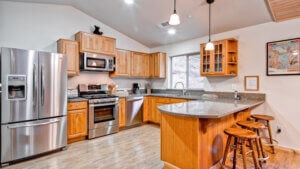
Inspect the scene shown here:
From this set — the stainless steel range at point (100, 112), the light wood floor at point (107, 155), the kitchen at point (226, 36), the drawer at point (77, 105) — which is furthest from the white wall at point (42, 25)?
the light wood floor at point (107, 155)

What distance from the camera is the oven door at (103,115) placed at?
149 inches

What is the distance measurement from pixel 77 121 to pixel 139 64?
2.56 m

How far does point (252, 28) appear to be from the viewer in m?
3.55

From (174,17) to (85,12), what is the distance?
3.05 metres

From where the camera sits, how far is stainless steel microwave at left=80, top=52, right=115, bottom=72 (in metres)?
3.96

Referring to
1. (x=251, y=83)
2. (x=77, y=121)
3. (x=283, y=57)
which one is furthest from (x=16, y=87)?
(x=283, y=57)

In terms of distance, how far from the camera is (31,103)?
9.22 ft

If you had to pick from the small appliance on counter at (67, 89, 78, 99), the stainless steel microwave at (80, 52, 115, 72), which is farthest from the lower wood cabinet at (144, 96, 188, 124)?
the small appliance on counter at (67, 89, 78, 99)

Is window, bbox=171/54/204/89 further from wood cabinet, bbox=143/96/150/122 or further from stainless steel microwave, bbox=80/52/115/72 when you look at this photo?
stainless steel microwave, bbox=80/52/115/72

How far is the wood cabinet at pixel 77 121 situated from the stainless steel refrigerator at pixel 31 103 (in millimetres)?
243

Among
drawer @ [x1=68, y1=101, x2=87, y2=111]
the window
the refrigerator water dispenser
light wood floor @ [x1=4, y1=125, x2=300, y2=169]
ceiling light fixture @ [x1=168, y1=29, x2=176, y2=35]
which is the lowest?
light wood floor @ [x1=4, y1=125, x2=300, y2=169]

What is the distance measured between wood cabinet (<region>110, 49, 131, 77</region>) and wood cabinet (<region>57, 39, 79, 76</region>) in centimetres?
111

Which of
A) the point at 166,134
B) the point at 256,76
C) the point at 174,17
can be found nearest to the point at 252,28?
the point at 256,76

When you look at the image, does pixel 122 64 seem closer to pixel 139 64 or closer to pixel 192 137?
pixel 139 64
